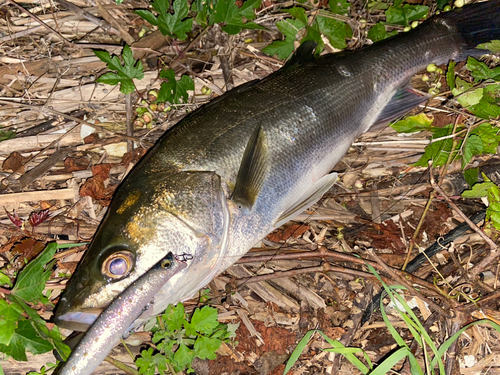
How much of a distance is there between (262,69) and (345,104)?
1134mm

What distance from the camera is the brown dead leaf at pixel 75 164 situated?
4047 millimetres

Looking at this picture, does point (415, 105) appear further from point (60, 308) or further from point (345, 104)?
point (60, 308)

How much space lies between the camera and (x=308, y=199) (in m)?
3.48

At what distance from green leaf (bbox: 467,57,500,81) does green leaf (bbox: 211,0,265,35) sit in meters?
1.96

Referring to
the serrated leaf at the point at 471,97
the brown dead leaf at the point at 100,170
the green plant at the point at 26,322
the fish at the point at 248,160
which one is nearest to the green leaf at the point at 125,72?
the brown dead leaf at the point at 100,170

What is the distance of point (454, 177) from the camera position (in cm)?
406

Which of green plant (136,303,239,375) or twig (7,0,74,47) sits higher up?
twig (7,0,74,47)

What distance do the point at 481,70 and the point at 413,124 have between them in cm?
74

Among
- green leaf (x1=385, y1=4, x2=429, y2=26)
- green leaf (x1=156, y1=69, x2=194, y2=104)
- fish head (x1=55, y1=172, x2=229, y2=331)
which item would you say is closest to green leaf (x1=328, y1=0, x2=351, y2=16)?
green leaf (x1=385, y1=4, x2=429, y2=26)

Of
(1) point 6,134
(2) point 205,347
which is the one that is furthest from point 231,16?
(2) point 205,347

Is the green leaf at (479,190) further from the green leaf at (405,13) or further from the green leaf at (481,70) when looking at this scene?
the green leaf at (405,13)

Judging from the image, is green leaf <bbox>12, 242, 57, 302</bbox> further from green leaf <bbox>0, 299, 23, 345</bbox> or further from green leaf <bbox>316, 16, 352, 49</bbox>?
green leaf <bbox>316, 16, 352, 49</bbox>

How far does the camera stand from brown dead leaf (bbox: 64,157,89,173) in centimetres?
405

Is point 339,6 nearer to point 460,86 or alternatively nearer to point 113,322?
point 460,86
